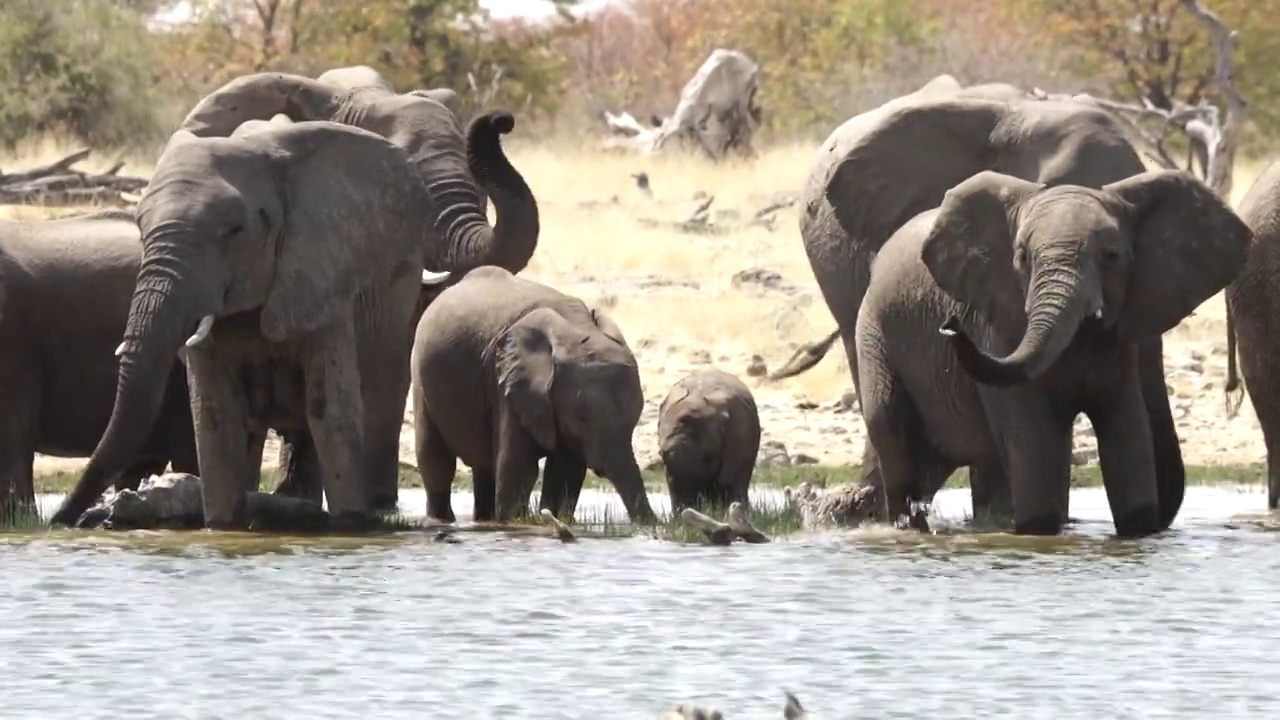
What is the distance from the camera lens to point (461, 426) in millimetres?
12711

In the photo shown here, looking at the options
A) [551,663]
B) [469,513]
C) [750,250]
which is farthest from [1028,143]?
[750,250]

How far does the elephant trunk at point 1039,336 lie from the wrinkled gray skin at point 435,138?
328cm

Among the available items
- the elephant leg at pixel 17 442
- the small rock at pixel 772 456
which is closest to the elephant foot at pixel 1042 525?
the elephant leg at pixel 17 442

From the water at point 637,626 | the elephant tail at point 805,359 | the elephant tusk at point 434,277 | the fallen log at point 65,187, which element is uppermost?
the fallen log at point 65,187

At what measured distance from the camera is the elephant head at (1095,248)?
1114cm

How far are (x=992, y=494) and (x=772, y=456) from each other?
3.53 meters

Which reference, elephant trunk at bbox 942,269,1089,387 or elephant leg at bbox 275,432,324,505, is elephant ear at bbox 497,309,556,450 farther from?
elephant trunk at bbox 942,269,1089,387

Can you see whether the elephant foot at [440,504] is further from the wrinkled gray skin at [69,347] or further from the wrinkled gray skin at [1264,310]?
the wrinkled gray skin at [1264,310]

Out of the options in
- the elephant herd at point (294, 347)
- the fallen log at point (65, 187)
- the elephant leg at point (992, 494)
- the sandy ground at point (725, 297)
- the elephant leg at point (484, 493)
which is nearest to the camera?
the elephant herd at point (294, 347)

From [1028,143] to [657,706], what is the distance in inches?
200

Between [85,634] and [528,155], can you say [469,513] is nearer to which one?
[85,634]

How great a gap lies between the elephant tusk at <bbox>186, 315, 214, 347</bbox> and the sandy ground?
199 inches

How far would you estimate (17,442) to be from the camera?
1252 cm

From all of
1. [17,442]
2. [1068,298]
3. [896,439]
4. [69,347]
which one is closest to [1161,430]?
[896,439]
